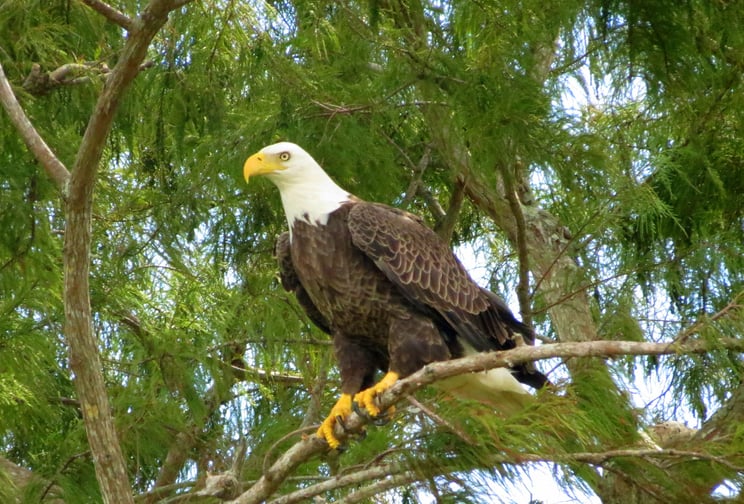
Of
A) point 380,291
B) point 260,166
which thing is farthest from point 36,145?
point 380,291

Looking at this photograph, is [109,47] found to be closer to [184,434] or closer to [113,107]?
[184,434]

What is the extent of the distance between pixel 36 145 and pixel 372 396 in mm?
1416

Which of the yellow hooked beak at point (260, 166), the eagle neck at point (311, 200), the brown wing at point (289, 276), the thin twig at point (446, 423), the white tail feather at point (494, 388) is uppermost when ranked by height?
the yellow hooked beak at point (260, 166)

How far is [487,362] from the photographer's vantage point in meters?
3.27

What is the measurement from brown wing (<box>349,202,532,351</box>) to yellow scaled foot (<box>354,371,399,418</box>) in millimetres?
298

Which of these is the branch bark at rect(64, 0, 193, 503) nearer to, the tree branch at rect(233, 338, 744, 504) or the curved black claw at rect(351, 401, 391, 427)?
the tree branch at rect(233, 338, 744, 504)

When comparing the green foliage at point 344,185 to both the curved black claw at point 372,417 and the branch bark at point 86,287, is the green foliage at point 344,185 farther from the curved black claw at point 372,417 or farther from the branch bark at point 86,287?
the branch bark at point 86,287

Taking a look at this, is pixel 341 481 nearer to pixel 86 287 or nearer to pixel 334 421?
pixel 334 421

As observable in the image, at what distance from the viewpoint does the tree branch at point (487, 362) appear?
3.05 m

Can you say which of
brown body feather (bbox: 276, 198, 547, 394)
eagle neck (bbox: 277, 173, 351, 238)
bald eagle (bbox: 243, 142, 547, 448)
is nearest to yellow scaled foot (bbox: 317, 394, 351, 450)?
bald eagle (bbox: 243, 142, 547, 448)

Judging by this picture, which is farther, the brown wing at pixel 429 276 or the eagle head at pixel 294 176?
the eagle head at pixel 294 176

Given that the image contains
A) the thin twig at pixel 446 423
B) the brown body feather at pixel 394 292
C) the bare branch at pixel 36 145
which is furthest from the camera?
the brown body feather at pixel 394 292

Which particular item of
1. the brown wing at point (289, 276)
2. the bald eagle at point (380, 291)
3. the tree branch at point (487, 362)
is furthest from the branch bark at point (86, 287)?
the brown wing at point (289, 276)

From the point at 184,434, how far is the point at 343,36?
1.83 m
